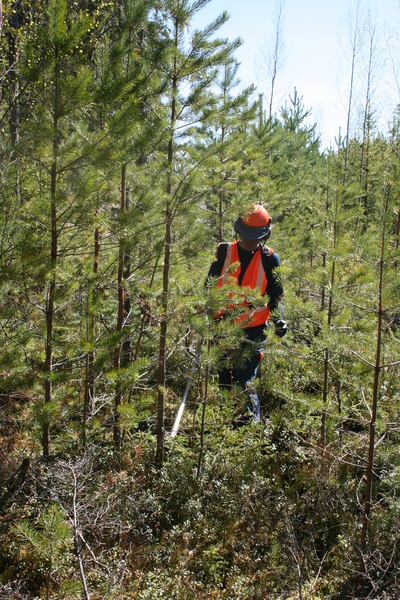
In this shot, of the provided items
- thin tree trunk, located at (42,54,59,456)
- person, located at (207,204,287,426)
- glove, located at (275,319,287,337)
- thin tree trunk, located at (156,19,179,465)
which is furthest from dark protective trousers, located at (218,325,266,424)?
thin tree trunk, located at (42,54,59,456)

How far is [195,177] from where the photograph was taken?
3.79 m

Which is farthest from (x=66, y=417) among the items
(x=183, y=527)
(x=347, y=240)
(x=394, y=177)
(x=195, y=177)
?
(x=394, y=177)

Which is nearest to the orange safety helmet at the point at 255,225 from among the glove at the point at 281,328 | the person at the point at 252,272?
the person at the point at 252,272

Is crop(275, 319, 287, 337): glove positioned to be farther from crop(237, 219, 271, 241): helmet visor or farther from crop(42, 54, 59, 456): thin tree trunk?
crop(42, 54, 59, 456): thin tree trunk

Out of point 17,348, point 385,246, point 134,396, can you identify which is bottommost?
point 134,396

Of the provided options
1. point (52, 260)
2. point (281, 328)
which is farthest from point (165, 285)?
point (281, 328)

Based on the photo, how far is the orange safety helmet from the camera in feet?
15.0

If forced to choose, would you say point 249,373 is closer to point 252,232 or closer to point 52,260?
point 252,232

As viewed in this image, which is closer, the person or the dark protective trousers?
the person

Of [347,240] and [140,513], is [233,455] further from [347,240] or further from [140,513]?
[347,240]

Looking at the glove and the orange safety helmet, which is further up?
the orange safety helmet

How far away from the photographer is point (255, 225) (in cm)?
461

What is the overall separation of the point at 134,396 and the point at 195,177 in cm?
259

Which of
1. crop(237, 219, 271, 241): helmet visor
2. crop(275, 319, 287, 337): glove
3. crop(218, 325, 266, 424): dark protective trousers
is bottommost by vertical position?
crop(218, 325, 266, 424): dark protective trousers
